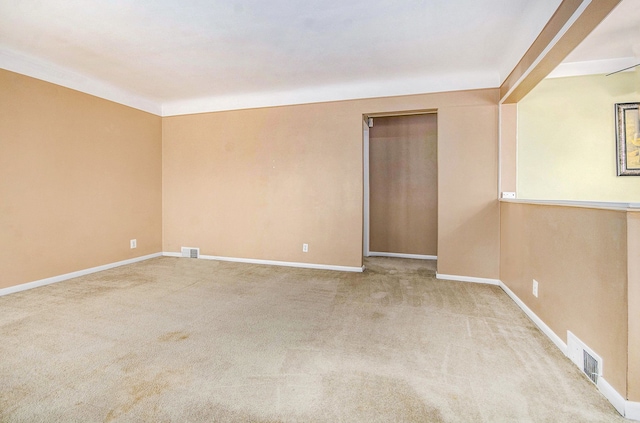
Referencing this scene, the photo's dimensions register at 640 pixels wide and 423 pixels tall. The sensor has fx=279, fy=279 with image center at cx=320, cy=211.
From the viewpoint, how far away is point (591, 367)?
5.25 ft

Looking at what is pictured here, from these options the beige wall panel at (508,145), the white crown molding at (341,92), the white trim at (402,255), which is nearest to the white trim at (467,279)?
the beige wall panel at (508,145)

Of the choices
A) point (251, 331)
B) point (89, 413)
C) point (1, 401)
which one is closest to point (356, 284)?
point (251, 331)

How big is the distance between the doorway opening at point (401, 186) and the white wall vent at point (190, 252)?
289 centimetres

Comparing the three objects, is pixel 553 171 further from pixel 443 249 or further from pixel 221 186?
pixel 221 186

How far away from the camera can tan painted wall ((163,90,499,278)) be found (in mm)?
3486

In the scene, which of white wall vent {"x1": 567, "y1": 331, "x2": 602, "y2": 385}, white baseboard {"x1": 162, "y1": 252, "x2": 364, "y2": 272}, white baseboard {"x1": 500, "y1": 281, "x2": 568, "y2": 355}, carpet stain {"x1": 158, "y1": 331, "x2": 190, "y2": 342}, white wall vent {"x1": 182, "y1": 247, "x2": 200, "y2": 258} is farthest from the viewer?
white wall vent {"x1": 182, "y1": 247, "x2": 200, "y2": 258}

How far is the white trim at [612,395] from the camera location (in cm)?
135

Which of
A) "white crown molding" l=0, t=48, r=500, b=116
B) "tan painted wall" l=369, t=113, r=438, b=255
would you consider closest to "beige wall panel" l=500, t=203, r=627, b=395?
"white crown molding" l=0, t=48, r=500, b=116

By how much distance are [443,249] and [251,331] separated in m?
2.62

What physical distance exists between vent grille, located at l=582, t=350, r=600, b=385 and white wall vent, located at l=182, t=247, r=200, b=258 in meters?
4.72

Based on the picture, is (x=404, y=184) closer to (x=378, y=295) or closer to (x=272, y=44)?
(x=378, y=295)

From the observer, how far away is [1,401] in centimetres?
142

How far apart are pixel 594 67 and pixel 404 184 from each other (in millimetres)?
2679

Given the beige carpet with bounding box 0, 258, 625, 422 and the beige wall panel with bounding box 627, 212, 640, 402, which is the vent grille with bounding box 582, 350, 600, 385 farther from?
the beige wall panel with bounding box 627, 212, 640, 402
